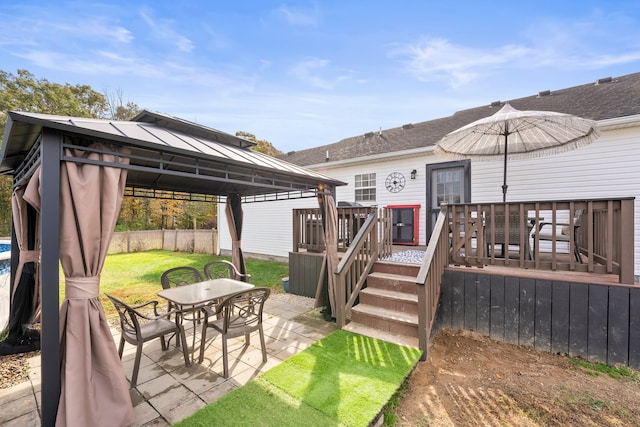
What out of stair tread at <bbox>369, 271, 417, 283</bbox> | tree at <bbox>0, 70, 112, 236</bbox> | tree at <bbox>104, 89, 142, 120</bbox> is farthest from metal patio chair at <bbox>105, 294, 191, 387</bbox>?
tree at <bbox>104, 89, 142, 120</bbox>

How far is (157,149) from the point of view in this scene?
2.54 meters

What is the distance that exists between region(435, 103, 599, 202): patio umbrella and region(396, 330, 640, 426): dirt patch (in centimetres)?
279

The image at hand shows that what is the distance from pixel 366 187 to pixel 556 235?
5.23m

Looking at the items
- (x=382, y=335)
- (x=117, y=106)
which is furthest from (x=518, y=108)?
(x=117, y=106)

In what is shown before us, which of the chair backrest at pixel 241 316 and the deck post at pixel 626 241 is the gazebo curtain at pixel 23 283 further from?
the deck post at pixel 626 241

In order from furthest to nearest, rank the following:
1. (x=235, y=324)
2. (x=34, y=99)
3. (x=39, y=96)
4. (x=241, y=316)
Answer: (x=39, y=96), (x=34, y=99), (x=241, y=316), (x=235, y=324)

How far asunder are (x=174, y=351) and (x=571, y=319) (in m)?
5.39

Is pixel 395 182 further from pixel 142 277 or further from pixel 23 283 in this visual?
pixel 142 277

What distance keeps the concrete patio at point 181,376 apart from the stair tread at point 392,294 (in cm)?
87

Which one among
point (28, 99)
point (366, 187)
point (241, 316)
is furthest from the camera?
point (28, 99)

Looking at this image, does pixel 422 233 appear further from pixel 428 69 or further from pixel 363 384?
pixel 363 384

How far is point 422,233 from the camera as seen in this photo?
7285 mm

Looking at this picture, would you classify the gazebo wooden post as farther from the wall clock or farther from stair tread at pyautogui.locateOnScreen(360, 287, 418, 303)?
the wall clock

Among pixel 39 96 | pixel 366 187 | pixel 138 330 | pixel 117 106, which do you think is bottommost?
pixel 138 330
